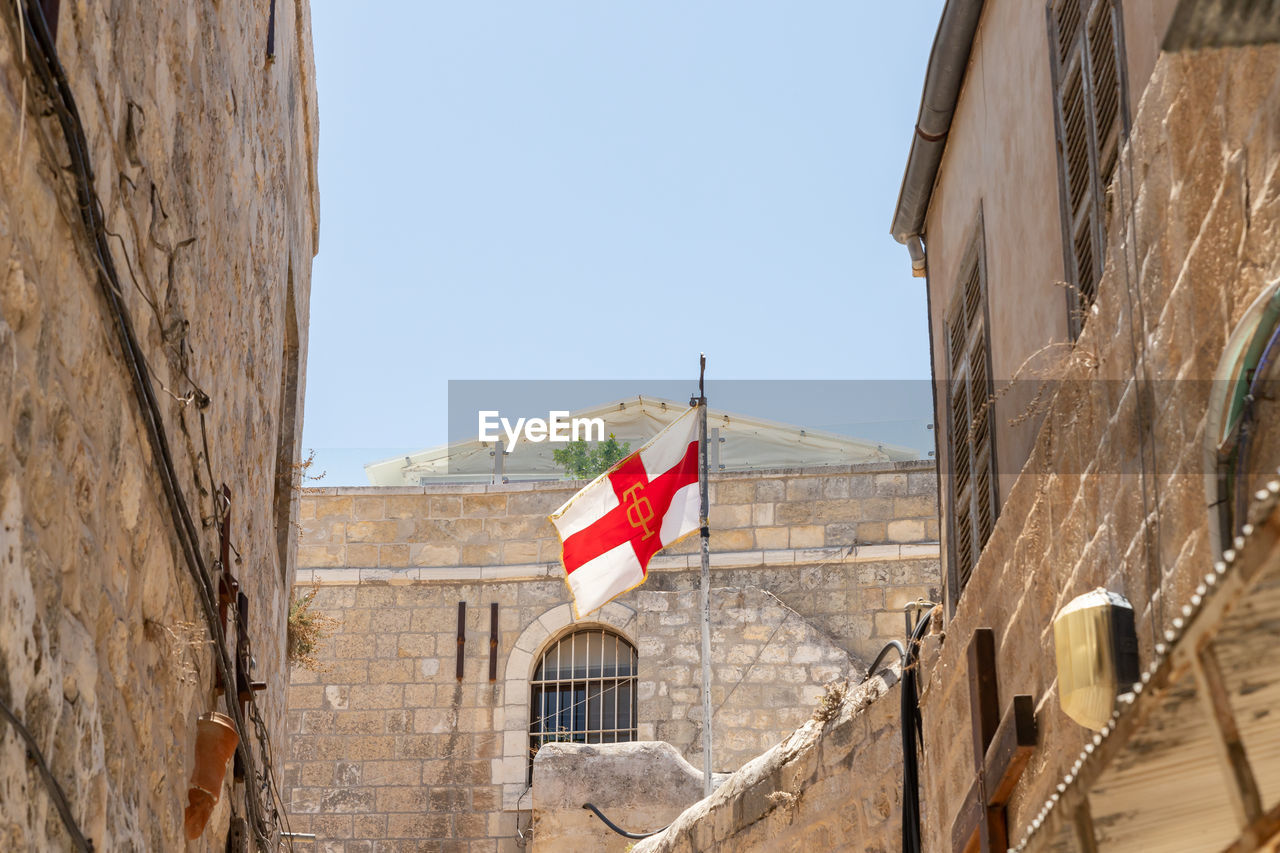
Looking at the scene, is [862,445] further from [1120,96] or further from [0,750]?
[0,750]

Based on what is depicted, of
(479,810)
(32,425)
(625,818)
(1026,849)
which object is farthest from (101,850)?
(479,810)

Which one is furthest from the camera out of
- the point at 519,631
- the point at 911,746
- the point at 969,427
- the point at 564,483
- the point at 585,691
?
the point at 564,483

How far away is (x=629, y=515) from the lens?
13.5 meters

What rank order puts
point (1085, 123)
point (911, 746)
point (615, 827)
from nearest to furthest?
1. point (1085, 123)
2. point (911, 746)
3. point (615, 827)

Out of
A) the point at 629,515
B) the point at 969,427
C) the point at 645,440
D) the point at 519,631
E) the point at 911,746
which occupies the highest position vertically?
the point at 645,440

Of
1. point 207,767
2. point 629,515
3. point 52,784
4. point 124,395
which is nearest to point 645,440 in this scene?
point 629,515

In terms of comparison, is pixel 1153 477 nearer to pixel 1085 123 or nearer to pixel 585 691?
pixel 1085 123

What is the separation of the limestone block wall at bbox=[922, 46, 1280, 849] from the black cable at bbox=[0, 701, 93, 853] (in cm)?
236

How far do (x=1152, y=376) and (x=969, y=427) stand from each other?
284 centimetres

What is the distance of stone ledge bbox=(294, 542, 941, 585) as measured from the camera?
16.4 metres

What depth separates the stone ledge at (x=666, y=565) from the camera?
16391 millimetres

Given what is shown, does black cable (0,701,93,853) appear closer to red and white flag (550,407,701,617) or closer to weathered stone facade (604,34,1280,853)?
weathered stone facade (604,34,1280,853)

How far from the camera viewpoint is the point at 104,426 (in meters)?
3.79

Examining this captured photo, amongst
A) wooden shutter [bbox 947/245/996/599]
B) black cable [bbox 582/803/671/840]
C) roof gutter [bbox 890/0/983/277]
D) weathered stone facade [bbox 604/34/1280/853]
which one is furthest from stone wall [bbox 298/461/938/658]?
weathered stone facade [bbox 604/34/1280/853]
